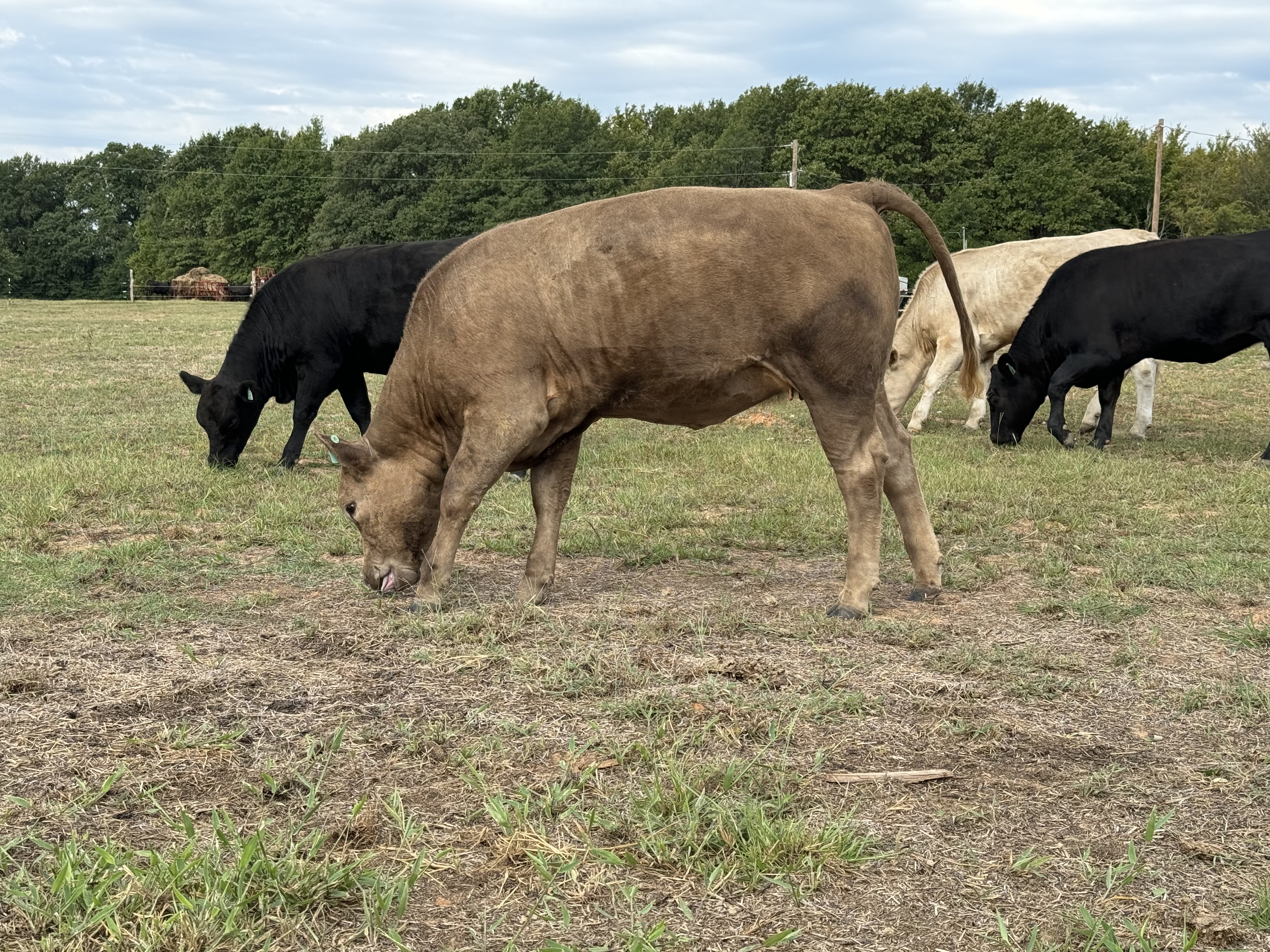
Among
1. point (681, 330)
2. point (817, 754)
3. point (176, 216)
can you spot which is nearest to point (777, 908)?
point (817, 754)

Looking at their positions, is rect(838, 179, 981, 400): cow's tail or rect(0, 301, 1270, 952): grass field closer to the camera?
rect(0, 301, 1270, 952): grass field

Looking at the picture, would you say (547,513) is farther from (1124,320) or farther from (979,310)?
(979,310)

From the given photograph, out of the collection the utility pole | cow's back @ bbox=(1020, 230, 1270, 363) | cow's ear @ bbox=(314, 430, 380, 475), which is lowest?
cow's ear @ bbox=(314, 430, 380, 475)

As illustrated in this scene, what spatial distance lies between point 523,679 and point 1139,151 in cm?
6666

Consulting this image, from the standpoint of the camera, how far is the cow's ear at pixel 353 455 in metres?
5.60

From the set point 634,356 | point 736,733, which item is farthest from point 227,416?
point 736,733

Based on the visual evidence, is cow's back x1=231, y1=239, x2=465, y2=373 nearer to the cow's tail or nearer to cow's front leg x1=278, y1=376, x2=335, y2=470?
cow's front leg x1=278, y1=376, x2=335, y2=470

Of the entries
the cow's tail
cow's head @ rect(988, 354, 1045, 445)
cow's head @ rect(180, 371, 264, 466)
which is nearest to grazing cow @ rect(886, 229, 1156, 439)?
cow's head @ rect(988, 354, 1045, 445)

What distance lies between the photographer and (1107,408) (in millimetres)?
11633

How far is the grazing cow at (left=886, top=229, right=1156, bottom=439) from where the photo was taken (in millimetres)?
13500

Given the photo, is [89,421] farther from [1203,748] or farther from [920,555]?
[1203,748]

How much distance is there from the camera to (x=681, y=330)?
517 centimetres

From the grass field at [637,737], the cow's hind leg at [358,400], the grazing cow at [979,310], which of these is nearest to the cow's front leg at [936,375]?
the grazing cow at [979,310]

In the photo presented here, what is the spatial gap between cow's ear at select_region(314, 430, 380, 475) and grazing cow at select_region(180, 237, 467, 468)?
181 inches
